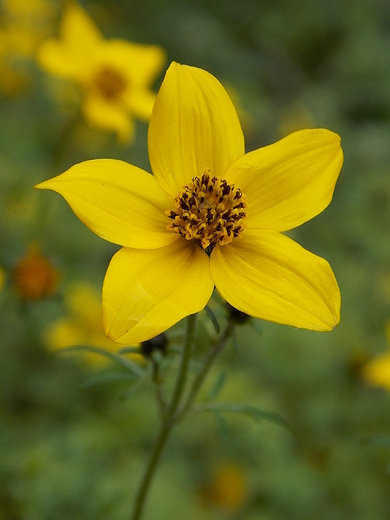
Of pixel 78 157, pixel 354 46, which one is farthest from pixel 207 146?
pixel 354 46

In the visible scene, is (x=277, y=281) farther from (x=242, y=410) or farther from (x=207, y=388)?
(x=207, y=388)

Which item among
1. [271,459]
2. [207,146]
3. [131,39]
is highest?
Answer: [207,146]

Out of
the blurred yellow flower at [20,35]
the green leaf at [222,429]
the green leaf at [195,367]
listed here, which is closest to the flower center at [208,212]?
the green leaf at [195,367]

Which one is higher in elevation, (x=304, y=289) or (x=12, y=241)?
(x=304, y=289)

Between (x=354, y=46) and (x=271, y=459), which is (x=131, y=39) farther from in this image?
(x=271, y=459)

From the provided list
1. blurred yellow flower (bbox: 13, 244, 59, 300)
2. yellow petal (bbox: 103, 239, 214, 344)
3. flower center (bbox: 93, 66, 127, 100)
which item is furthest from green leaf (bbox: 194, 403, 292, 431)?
flower center (bbox: 93, 66, 127, 100)

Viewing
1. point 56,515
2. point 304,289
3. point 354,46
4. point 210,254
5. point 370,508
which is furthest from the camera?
point 354,46
